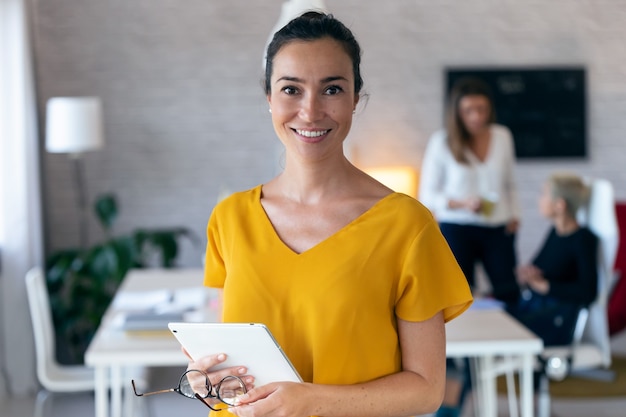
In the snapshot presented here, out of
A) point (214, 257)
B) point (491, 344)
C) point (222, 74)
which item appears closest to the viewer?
point (214, 257)

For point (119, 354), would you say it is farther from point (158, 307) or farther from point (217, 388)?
point (217, 388)

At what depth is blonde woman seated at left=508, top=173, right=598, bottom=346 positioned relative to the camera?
13.9 ft

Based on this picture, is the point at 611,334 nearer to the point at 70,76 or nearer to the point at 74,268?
the point at 74,268

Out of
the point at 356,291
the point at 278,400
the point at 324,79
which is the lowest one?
the point at 278,400

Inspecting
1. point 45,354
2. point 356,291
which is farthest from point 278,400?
point 45,354

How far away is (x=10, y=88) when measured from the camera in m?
5.54

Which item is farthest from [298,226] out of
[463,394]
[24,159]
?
[24,159]

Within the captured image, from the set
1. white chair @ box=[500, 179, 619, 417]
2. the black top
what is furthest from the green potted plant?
white chair @ box=[500, 179, 619, 417]

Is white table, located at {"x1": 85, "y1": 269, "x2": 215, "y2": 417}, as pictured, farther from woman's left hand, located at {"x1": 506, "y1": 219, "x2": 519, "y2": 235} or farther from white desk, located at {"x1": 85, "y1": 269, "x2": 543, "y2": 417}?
woman's left hand, located at {"x1": 506, "y1": 219, "x2": 519, "y2": 235}

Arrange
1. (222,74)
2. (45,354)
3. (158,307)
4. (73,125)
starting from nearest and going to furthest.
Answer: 1. (158,307)
2. (45,354)
3. (73,125)
4. (222,74)

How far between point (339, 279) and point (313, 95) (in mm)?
283

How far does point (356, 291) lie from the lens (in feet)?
5.00

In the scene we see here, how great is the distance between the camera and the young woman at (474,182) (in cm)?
511

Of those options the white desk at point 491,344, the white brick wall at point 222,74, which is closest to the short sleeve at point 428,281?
the white desk at point 491,344
